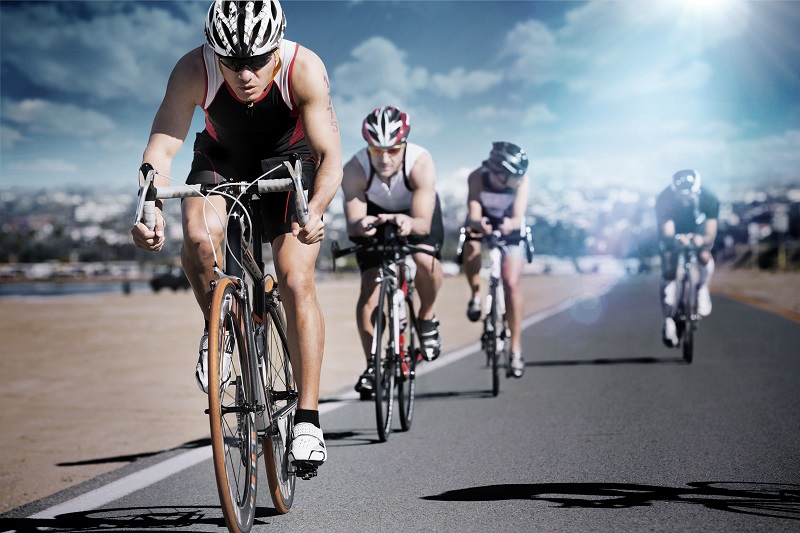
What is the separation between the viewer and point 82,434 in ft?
22.1

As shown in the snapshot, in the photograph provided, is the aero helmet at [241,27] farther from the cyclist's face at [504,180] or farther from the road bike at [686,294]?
the road bike at [686,294]

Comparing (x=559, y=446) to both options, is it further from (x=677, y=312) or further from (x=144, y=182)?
(x=677, y=312)

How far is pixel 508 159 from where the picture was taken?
795cm

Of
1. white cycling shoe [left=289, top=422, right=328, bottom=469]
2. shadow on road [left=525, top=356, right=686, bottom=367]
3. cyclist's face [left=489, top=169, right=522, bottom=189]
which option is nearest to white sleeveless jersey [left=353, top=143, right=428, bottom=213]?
cyclist's face [left=489, top=169, right=522, bottom=189]

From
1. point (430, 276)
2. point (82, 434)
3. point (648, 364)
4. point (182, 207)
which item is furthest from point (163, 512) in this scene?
point (648, 364)

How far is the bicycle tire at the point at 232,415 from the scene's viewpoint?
3.05m

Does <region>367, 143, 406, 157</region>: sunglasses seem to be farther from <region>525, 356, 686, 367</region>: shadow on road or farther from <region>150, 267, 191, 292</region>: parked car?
<region>150, 267, 191, 292</region>: parked car

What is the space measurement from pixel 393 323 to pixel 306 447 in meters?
2.54

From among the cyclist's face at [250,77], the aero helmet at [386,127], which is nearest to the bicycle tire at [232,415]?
the cyclist's face at [250,77]

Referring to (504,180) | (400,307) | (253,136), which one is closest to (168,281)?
(504,180)

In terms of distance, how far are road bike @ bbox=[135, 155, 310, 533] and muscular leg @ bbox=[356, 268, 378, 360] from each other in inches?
82.3

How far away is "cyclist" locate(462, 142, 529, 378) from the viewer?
8.04 meters

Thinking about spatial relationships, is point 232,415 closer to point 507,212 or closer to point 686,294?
point 507,212

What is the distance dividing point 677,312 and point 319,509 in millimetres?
6864
